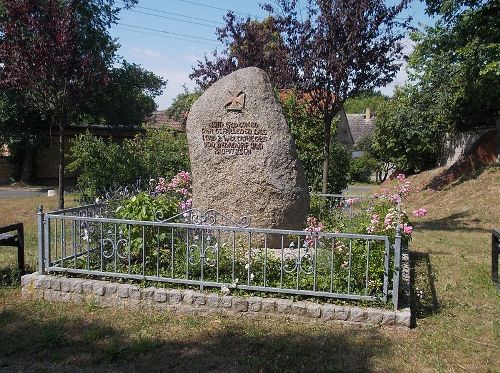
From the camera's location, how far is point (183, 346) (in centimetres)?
402

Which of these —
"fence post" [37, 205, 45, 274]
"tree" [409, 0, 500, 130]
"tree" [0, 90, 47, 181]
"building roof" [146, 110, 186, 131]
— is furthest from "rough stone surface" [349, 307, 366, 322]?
"tree" [0, 90, 47, 181]

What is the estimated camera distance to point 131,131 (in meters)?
26.6

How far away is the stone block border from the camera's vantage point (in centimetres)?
446

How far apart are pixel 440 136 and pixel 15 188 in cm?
1825

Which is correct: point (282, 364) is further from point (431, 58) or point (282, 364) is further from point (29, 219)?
point (431, 58)

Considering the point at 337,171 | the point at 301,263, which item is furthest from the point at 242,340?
the point at 337,171

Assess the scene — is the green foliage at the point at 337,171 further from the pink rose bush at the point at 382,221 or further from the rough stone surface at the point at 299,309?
the rough stone surface at the point at 299,309

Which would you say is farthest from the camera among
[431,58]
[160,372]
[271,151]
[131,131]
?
[131,131]

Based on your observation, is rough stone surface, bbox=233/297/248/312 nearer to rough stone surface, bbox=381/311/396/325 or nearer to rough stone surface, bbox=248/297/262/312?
rough stone surface, bbox=248/297/262/312

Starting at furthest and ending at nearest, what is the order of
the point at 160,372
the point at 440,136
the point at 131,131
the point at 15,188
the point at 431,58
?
the point at 131,131 < the point at 15,188 < the point at 440,136 < the point at 431,58 < the point at 160,372

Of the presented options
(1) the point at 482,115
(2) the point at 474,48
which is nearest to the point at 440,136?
(1) the point at 482,115

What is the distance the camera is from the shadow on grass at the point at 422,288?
16.0 ft

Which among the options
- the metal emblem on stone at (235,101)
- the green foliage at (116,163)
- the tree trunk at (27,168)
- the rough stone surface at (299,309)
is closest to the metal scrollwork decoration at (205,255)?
the rough stone surface at (299,309)

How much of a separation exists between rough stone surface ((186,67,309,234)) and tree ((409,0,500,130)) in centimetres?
796
